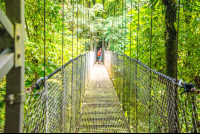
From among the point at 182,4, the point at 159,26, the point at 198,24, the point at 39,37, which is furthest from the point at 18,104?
the point at 39,37

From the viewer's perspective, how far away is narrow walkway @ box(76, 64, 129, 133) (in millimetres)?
2592

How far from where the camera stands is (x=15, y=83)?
80 cm

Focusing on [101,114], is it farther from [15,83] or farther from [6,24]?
[6,24]

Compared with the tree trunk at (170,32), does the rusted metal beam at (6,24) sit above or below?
below

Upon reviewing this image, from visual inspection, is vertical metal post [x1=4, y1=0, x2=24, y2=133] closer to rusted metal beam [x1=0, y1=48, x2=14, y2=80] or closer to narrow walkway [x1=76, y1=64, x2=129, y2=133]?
rusted metal beam [x1=0, y1=48, x2=14, y2=80]

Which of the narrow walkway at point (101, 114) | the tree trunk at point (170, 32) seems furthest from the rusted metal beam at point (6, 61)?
the narrow walkway at point (101, 114)

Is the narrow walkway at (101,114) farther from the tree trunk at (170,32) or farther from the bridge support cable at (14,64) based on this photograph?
the bridge support cable at (14,64)

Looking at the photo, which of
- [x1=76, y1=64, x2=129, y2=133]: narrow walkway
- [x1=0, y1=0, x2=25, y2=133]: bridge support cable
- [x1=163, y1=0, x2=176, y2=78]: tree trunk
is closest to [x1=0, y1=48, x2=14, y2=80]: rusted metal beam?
[x1=0, y1=0, x2=25, y2=133]: bridge support cable

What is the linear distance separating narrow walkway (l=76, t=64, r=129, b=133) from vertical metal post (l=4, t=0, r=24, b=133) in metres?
1.68

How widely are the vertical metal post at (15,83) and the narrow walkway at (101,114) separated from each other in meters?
1.68

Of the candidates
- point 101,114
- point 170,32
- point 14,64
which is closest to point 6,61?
point 14,64

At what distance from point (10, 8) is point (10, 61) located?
0.22 metres

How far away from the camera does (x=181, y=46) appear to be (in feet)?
8.02

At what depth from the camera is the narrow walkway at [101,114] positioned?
2592mm
